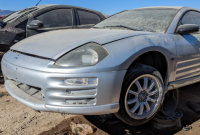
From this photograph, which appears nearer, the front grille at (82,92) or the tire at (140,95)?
the front grille at (82,92)

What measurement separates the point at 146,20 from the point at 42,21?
234 cm

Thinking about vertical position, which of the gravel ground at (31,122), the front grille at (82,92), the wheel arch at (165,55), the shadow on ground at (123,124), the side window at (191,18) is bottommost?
the shadow on ground at (123,124)

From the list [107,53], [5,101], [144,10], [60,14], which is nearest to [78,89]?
[107,53]

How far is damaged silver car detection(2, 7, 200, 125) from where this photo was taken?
71.1 inches

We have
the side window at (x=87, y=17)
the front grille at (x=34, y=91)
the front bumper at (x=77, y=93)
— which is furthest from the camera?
the side window at (x=87, y=17)

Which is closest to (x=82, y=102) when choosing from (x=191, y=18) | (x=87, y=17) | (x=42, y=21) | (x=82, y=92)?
(x=82, y=92)

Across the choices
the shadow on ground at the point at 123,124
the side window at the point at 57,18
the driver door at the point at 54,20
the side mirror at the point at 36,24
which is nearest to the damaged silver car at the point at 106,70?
the shadow on ground at the point at 123,124

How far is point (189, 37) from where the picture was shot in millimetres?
2680

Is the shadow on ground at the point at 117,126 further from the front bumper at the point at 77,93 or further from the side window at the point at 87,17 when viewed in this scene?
the side window at the point at 87,17

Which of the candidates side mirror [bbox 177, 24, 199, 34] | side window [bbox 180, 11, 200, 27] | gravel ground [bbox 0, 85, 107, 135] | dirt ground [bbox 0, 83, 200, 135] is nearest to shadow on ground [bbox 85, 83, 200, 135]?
dirt ground [bbox 0, 83, 200, 135]

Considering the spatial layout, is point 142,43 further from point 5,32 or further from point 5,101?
point 5,32

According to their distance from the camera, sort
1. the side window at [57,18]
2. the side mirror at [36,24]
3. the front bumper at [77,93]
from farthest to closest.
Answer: the side window at [57,18], the side mirror at [36,24], the front bumper at [77,93]

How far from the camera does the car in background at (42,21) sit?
12.6 ft

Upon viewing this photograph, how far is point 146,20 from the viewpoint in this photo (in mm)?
2914
